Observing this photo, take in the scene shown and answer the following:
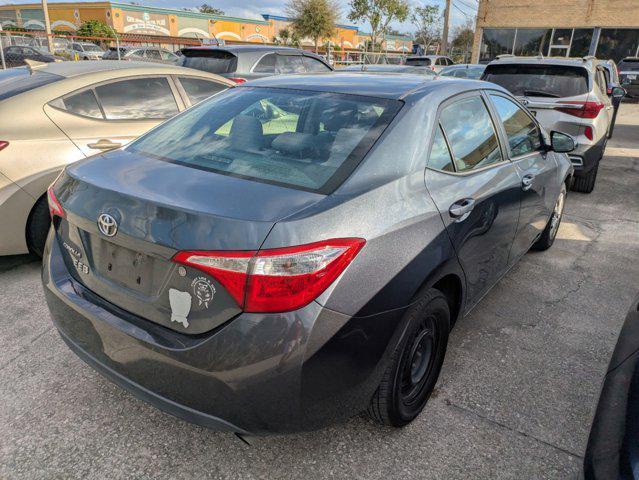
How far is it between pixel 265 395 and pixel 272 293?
373 millimetres

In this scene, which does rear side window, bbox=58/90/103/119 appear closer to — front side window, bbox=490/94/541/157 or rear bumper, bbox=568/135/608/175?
front side window, bbox=490/94/541/157

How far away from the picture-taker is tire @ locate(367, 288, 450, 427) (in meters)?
2.12

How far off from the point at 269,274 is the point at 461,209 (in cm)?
115

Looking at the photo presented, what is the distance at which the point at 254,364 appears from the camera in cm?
170

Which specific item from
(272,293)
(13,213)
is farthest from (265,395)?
(13,213)

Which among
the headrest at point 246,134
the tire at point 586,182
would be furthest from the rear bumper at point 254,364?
the tire at point 586,182

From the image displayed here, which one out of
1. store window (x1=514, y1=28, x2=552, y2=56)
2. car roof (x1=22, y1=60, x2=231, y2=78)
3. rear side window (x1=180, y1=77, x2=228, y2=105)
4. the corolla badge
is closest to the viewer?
the corolla badge

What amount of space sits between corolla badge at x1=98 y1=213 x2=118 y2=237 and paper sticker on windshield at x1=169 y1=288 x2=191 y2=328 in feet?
1.11

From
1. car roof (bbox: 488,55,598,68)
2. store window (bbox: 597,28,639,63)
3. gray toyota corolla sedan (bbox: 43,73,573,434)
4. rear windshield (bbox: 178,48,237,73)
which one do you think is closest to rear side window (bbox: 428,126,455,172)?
gray toyota corolla sedan (bbox: 43,73,573,434)

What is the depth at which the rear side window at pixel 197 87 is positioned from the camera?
16.3 feet

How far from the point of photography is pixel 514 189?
3113 mm

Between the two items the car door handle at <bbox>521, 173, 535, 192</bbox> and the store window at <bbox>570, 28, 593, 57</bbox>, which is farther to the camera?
the store window at <bbox>570, 28, 593, 57</bbox>

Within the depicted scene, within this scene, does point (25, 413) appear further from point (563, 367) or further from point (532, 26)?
point (532, 26)

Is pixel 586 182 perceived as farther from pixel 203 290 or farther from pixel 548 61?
pixel 203 290
